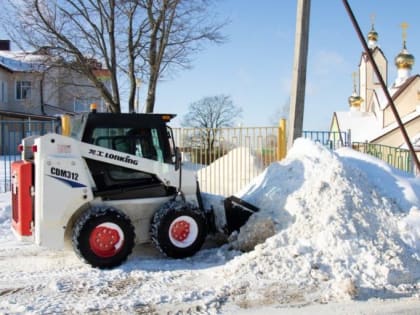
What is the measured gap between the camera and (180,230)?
7.29 metres

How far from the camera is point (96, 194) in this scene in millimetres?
7035

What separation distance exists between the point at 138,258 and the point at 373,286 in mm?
3281

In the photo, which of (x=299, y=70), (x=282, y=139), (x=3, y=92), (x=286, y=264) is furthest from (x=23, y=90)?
(x=286, y=264)

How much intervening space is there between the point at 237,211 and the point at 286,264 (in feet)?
→ 5.28

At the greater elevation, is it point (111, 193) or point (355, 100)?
point (355, 100)

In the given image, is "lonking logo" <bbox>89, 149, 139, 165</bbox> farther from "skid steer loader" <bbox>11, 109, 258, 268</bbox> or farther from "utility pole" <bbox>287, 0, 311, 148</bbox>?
"utility pole" <bbox>287, 0, 311, 148</bbox>

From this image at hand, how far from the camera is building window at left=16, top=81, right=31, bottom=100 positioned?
39406 mm

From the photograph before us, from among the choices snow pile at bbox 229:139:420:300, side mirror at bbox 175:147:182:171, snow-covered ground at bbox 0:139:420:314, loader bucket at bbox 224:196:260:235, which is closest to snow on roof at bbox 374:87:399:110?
snow pile at bbox 229:139:420:300

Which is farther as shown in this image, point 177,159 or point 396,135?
point 396,135

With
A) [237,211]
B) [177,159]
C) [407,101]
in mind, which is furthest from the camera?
[407,101]

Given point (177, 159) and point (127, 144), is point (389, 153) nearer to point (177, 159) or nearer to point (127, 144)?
point (177, 159)

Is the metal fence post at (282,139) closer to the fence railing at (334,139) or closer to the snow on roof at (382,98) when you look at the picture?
the fence railing at (334,139)

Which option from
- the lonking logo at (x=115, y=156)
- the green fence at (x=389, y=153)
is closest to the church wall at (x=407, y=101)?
the green fence at (x=389, y=153)

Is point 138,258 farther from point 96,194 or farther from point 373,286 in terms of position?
point 373,286
